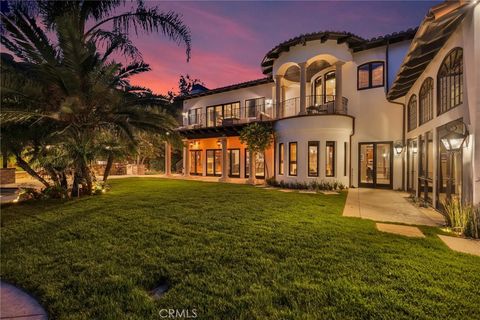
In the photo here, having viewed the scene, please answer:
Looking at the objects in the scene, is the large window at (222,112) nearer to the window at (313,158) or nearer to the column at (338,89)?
the window at (313,158)

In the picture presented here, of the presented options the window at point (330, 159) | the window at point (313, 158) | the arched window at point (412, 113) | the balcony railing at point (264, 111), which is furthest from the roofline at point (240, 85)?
the arched window at point (412, 113)

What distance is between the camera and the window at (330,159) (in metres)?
13.3

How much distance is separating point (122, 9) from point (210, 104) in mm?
12717

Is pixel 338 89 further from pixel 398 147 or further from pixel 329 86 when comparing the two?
pixel 398 147

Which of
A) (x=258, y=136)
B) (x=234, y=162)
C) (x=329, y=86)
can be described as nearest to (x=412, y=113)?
(x=329, y=86)

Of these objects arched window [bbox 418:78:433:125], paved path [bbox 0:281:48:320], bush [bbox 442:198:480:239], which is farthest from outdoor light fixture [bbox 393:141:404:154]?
paved path [bbox 0:281:48:320]

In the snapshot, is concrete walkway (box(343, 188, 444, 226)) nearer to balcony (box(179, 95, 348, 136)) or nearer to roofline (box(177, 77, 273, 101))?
balcony (box(179, 95, 348, 136))

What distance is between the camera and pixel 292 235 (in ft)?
17.1

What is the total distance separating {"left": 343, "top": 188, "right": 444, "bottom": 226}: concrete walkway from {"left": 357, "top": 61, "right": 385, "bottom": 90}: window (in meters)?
6.86

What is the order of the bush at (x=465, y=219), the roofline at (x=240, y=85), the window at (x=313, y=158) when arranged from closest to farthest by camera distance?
the bush at (x=465, y=219) < the window at (x=313, y=158) < the roofline at (x=240, y=85)

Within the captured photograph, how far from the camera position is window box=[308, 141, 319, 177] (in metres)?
13.5

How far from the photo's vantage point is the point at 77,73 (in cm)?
847

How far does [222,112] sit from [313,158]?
33.0 feet

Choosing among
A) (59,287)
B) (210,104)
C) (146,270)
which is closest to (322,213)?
(146,270)
